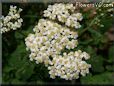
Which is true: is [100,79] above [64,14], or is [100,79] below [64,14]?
below

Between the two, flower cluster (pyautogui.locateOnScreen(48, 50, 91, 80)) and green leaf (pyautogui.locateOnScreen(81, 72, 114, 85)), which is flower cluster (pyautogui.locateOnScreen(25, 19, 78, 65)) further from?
green leaf (pyautogui.locateOnScreen(81, 72, 114, 85))

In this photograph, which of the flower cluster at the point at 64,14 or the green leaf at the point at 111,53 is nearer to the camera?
the flower cluster at the point at 64,14

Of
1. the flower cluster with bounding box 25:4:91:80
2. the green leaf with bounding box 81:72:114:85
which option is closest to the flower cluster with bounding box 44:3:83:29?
the flower cluster with bounding box 25:4:91:80

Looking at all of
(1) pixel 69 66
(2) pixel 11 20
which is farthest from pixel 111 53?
(2) pixel 11 20

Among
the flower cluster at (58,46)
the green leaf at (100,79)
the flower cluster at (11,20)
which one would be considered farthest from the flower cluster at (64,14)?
the green leaf at (100,79)

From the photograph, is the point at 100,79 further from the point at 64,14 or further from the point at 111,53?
the point at 64,14

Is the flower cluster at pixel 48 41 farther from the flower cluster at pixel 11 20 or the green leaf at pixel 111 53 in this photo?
the green leaf at pixel 111 53

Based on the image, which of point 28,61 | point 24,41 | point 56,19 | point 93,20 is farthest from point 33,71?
point 93,20
